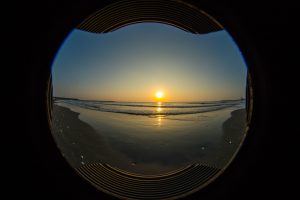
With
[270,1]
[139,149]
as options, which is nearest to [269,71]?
[270,1]

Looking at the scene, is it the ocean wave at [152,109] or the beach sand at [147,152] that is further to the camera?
the ocean wave at [152,109]

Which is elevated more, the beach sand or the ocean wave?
the ocean wave

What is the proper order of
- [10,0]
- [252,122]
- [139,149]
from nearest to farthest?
[10,0]
[252,122]
[139,149]

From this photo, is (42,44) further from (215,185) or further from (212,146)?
(212,146)

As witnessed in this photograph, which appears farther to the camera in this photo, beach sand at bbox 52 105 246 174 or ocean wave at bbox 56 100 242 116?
ocean wave at bbox 56 100 242 116

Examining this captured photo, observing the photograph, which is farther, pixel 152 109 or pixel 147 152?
pixel 152 109

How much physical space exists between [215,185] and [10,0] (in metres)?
2.42

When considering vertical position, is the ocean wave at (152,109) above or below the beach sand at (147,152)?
above

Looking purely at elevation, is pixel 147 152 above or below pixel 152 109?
below

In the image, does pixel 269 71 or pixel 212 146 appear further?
pixel 212 146

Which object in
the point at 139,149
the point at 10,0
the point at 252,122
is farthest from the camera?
the point at 139,149

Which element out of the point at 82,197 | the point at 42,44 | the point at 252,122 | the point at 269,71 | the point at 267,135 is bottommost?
the point at 82,197

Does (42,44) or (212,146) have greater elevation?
(42,44)

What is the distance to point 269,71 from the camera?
161 centimetres
